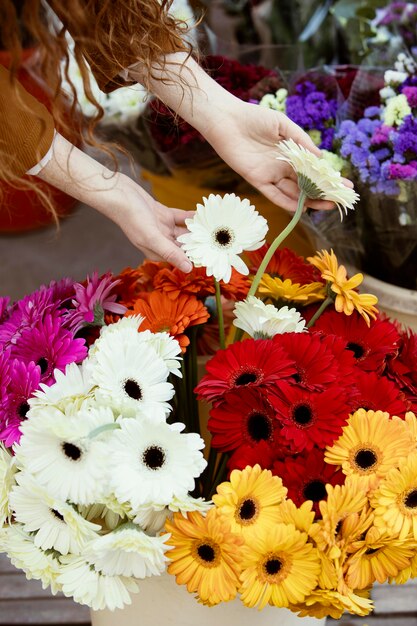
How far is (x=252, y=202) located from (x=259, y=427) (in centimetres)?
67

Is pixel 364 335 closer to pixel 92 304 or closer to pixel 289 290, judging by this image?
pixel 289 290

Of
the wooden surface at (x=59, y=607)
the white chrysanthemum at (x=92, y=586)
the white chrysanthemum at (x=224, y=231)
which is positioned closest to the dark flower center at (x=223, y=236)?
the white chrysanthemum at (x=224, y=231)

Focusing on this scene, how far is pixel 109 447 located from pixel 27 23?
1.19ft

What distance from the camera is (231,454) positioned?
0.80 m

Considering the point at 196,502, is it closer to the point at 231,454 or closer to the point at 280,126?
the point at 231,454

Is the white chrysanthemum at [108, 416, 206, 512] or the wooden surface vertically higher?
the white chrysanthemum at [108, 416, 206, 512]

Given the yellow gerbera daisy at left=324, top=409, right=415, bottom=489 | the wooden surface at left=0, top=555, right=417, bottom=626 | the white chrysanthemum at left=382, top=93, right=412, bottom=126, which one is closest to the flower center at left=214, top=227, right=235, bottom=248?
the yellow gerbera daisy at left=324, top=409, right=415, bottom=489

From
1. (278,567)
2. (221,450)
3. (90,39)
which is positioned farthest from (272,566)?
(90,39)

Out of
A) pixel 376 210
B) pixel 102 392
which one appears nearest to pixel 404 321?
pixel 376 210

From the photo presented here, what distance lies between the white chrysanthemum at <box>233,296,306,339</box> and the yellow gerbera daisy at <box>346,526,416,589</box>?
8.6 inches

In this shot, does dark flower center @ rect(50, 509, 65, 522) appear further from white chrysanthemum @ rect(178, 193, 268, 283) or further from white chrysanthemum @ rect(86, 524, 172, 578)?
white chrysanthemum @ rect(178, 193, 268, 283)

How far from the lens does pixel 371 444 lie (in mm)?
756

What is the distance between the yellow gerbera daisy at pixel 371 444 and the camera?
0.75m

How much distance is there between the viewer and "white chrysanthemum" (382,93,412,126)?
1.17 metres
